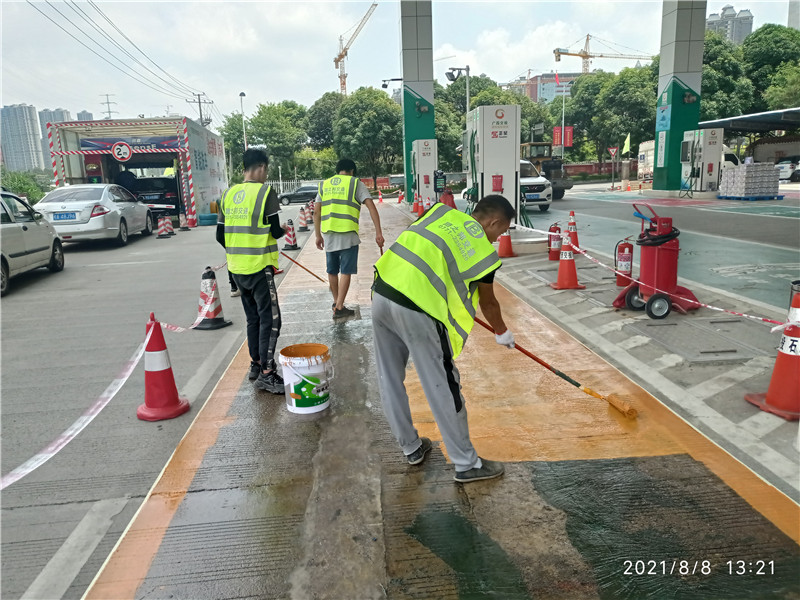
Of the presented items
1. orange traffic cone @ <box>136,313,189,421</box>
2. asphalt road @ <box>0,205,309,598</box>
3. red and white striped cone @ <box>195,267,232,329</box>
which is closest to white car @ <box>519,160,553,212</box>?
asphalt road @ <box>0,205,309,598</box>

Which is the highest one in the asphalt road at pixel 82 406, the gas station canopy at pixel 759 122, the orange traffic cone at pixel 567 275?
the gas station canopy at pixel 759 122

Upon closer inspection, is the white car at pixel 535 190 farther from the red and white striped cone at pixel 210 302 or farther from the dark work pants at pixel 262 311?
the dark work pants at pixel 262 311

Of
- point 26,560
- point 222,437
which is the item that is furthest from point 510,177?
point 26,560

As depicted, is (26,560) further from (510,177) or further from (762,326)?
(510,177)

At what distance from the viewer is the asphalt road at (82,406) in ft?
9.59

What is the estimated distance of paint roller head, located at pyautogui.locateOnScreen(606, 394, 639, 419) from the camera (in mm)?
3977

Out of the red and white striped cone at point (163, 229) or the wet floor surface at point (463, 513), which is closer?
the wet floor surface at point (463, 513)

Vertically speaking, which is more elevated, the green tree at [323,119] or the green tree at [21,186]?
the green tree at [323,119]

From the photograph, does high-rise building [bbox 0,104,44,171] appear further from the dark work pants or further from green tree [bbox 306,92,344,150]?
the dark work pants

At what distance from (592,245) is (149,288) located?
340 inches

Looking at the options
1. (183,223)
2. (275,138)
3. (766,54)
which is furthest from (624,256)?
(275,138)

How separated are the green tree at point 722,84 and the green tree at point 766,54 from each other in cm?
142

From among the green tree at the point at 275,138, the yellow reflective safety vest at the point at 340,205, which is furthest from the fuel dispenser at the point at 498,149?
the green tree at the point at 275,138

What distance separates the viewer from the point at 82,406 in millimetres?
4738
